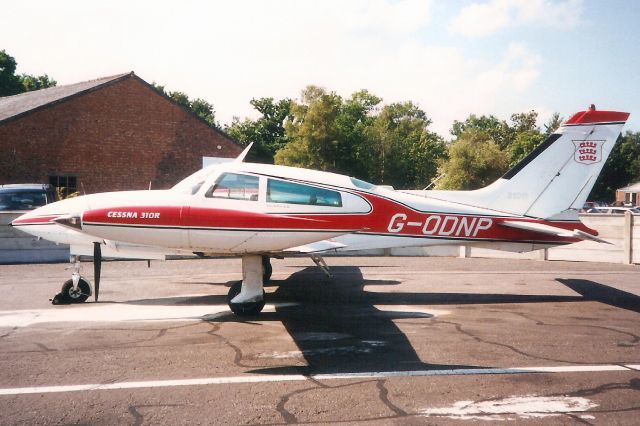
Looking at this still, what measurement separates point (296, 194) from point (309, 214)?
0.45 metres

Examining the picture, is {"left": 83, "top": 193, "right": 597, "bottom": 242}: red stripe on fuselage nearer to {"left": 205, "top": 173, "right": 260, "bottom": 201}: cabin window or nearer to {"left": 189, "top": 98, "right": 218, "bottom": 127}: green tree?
{"left": 205, "top": 173, "right": 260, "bottom": 201}: cabin window

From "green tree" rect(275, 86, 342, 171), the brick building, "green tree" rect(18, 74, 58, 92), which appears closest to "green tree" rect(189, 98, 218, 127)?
"green tree" rect(18, 74, 58, 92)

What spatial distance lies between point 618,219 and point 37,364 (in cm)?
1786

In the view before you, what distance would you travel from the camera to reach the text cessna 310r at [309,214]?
28.4 ft

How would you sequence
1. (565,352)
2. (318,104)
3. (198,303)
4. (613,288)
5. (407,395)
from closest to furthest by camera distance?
(407,395)
(565,352)
(198,303)
(613,288)
(318,104)

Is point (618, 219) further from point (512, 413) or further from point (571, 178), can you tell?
point (512, 413)

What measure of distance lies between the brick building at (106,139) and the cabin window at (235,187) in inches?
1188

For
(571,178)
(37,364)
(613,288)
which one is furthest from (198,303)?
(613,288)

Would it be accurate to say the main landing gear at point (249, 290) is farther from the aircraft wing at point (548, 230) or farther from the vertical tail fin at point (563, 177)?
the aircraft wing at point (548, 230)

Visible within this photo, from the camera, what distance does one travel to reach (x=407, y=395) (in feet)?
18.0

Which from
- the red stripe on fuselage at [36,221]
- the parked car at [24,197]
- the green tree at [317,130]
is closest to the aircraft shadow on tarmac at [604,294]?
the red stripe on fuselage at [36,221]

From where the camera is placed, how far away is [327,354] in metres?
7.07

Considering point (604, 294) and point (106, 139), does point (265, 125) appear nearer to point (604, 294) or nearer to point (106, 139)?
point (106, 139)

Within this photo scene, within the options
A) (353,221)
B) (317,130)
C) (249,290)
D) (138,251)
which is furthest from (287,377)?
(317,130)
